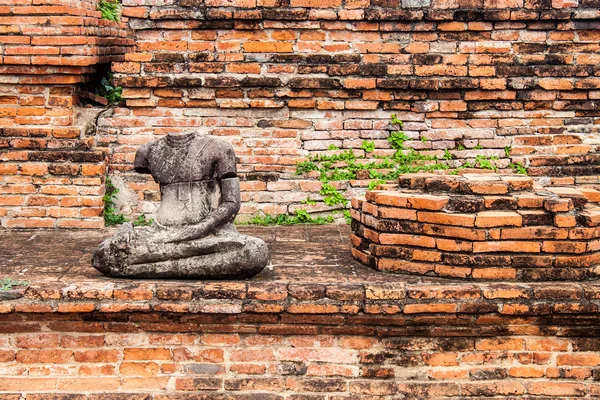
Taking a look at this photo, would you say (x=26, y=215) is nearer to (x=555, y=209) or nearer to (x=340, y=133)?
(x=340, y=133)

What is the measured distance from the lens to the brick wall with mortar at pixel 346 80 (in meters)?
6.49

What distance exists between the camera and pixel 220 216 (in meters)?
4.66

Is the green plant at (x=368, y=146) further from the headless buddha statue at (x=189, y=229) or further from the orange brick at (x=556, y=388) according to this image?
the orange brick at (x=556, y=388)

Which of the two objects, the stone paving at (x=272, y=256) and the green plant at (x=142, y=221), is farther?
the green plant at (x=142, y=221)

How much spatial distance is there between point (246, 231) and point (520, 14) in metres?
3.02

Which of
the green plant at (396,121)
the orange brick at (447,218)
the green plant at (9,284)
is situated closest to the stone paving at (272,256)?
the green plant at (9,284)

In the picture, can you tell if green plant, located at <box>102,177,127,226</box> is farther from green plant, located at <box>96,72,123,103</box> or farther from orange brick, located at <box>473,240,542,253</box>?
orange brick, located at <box>473,240,542,253</box>

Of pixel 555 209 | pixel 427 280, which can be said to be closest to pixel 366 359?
pixel 427 280

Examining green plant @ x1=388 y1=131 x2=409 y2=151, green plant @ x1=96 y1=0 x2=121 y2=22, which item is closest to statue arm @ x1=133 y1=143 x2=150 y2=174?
green plant @ x1=388 y1=131 x2=409 y2=151

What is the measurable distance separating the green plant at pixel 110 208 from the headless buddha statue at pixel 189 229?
5.71 feet

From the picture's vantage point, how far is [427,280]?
459 cm

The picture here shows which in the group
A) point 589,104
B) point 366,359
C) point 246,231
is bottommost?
point 366,359

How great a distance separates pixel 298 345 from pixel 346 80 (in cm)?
285

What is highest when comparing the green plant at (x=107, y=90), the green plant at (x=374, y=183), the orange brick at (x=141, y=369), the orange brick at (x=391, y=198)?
the green plant at (x=107, y=90)
